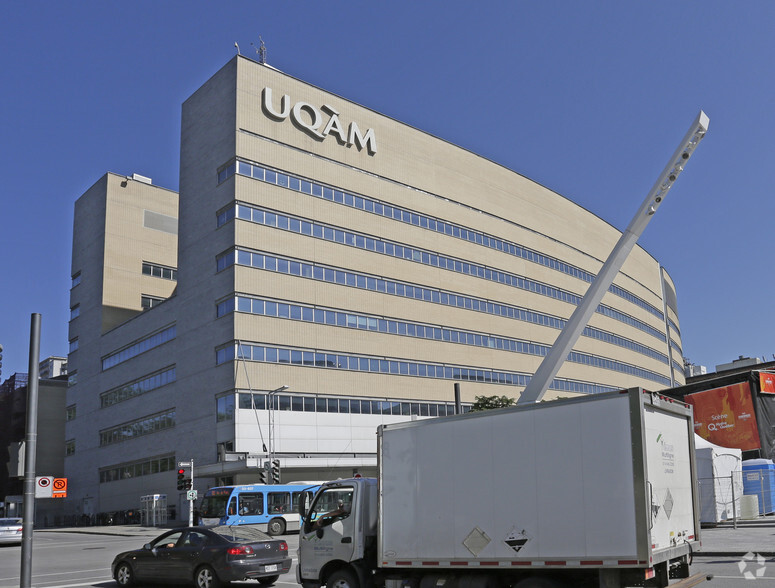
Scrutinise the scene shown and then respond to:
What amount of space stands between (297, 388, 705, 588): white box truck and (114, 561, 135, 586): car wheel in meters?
6.21

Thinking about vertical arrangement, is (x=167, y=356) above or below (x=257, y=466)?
above

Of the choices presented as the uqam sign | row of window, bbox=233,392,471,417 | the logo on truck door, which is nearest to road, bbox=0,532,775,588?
the logo on truck door

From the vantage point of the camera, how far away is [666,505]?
1137cm

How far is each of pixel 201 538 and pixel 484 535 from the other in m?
8.00

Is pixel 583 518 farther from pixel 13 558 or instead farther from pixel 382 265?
pixel 382 265

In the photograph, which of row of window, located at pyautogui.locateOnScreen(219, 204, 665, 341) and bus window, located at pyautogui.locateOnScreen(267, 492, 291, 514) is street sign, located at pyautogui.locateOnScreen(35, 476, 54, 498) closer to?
bus window, located at pyautogui.locateOnScreen(267, 492, 291, 514)

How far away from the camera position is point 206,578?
16719mm

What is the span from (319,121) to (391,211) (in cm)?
961

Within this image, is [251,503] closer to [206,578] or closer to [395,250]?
[206,578]

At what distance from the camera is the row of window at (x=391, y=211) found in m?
57.8

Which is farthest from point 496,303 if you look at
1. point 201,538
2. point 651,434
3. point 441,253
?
point 651,434

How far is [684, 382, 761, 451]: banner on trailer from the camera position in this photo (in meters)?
47.2

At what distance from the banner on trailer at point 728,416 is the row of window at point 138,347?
40307mm

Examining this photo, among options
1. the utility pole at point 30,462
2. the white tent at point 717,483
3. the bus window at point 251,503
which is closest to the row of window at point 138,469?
the bus window at point 251,503
